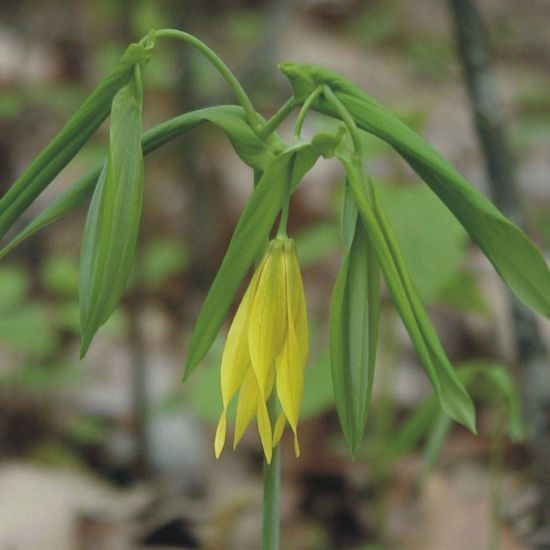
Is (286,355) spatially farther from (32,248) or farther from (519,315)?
(32,248)

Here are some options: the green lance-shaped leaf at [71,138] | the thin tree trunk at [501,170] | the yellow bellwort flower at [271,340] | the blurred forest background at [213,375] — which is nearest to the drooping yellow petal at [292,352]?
the yellow bellwort flower at [271,340]

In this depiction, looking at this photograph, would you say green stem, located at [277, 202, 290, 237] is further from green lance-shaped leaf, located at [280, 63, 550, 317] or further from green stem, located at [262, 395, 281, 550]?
green stem, located at [262, 395, 281, 550]

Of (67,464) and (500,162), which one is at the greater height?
(500,162)

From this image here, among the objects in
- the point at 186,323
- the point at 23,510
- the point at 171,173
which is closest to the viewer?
the point at 23,510

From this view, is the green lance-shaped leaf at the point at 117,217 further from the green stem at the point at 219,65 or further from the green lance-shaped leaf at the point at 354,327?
the green lance-shaped leaf at the point at 354,327

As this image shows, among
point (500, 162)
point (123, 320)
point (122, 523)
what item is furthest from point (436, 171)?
point (123, 320)

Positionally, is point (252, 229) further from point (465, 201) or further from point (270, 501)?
point (270, 501)
